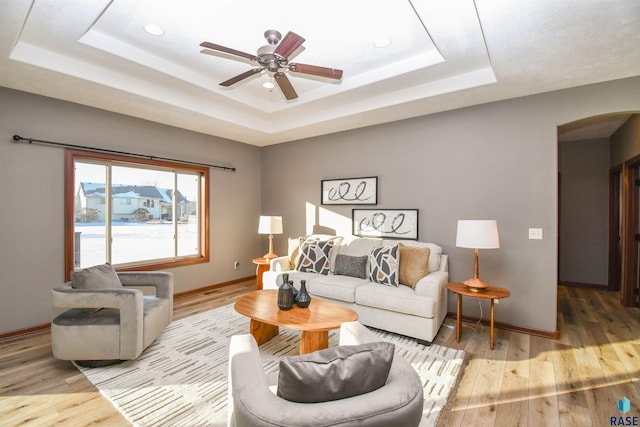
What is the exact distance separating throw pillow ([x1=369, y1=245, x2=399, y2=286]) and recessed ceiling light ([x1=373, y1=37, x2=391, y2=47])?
2.16 meters

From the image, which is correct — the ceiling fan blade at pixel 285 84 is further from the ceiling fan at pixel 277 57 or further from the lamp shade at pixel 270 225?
the lamp shade at pixel 270 225

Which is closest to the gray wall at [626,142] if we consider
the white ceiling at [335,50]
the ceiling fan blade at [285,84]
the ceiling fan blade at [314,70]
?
the white ceiling at [335,50]

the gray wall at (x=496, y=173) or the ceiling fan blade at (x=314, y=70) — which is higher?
the ceiling fan blade at (x=314, y=70)

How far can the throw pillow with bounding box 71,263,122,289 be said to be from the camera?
8.66 feet

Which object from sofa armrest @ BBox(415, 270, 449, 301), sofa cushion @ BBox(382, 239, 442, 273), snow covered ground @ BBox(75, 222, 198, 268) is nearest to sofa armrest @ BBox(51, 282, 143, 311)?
snow covered ground @ BBox(75, 222, 198, 268)

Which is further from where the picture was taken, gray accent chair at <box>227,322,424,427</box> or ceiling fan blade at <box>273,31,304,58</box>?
ceiling fan blade at <box>273,31,304,58</box>

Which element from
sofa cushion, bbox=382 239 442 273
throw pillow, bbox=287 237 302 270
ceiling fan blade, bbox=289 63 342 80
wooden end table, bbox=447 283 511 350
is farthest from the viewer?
throw pillow, bbox=287 237 302 270

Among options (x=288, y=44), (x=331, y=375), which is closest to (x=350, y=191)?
(x=288, y=44)

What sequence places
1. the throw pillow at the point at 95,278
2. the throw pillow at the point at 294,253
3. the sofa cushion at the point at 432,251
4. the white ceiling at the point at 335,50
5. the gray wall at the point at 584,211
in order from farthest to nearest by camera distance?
the gray wall at the point at 584,211
the throw pillow at the point at 294,253
the sofa cushion at the point at 432,251
the throw pillow at the point at 95,278
the white ceiling at the point at 335,50

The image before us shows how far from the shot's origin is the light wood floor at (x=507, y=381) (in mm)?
1980

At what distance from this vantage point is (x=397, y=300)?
122 inches

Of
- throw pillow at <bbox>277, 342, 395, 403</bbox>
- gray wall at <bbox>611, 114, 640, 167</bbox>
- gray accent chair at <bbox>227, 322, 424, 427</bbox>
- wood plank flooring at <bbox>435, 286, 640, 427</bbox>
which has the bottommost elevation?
wood plank flooring at <bbox>435, 286, 640, 427</bbox>

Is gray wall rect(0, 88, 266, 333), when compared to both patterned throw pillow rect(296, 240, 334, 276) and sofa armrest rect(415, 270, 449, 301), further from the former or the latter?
sofa armrest rect(415, 270, 449, 301)

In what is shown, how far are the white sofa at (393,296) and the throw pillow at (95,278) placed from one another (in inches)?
71.7
